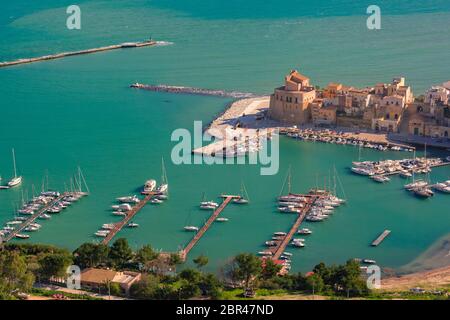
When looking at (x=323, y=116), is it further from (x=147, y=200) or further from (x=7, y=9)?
(x=7, y=9)

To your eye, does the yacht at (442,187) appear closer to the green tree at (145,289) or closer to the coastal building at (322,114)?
the coastal building at (322,114)

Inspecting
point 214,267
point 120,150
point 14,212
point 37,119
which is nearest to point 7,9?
point 37,119

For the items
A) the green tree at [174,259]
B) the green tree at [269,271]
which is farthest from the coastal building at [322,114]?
the green tree at [174,259]

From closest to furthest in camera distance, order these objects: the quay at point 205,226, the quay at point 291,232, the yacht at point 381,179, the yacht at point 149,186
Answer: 1. the quay at point 291,232
2. the quay at point 205,226
3. the yacht at point 149,186
4. the yacht at point 381,179

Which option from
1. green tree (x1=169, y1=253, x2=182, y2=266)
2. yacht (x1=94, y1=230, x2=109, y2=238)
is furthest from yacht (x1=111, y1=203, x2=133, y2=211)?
green tree (x1=169, y1=253, x2=182, y2=266)
